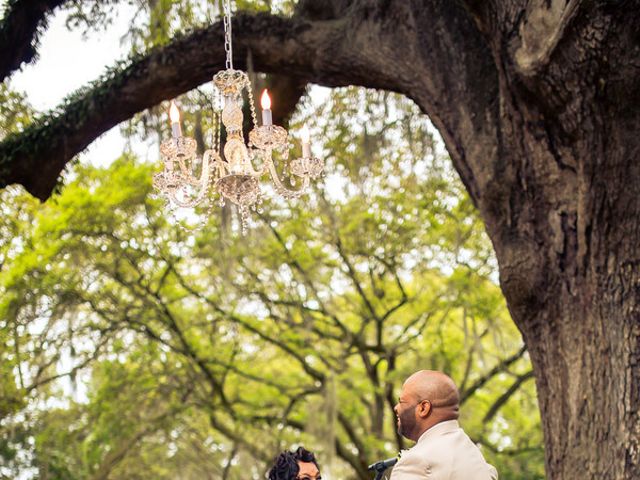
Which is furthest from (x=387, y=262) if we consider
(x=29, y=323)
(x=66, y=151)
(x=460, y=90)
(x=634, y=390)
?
(x=634, y=390)

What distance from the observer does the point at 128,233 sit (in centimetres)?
1290

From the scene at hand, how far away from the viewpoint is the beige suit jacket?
2525 mm

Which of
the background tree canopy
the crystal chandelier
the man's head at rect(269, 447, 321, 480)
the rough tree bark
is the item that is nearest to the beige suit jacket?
the man's head at rect(269, 447, 321, 480)

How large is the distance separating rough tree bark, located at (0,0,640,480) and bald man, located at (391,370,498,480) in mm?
1734

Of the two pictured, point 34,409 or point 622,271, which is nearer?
point 622,271

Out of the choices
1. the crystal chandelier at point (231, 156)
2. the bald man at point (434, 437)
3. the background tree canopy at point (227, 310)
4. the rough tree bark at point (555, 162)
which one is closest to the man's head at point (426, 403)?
the bald man at point (434, 437)

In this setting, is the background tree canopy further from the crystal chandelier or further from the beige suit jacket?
the beige suit jacket

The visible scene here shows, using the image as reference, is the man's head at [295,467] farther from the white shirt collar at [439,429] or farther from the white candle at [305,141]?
the white candle at [305,141]

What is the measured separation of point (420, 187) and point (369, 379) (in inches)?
139

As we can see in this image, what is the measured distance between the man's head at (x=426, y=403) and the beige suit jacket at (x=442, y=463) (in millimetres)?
65

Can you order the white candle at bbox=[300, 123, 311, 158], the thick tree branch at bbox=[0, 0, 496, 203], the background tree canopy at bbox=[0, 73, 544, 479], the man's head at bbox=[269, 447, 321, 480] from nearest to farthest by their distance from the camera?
the man's head at bbox=[269, 447, 321, 480]
the thick tree branch at bbox=[0, 0, 496, 203]
the white candle at bbox=[300, 123, 311, 158]
the background tree canopy at bbox=[0, 73, 544, 479]

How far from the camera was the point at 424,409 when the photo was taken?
2633 mm

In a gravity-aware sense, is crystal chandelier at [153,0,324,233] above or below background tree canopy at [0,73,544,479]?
below

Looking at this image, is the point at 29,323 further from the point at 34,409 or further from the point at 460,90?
the point at 460,90
